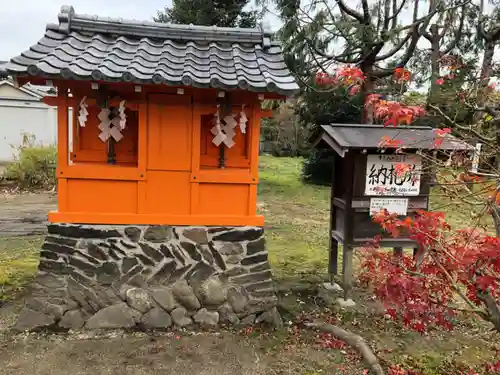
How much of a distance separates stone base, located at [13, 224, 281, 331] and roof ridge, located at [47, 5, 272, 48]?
216cm

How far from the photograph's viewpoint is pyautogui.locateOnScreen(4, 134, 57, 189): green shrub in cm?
1255

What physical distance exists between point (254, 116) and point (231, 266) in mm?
1610

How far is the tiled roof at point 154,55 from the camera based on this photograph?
11.8ft

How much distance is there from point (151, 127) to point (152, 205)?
809 mm

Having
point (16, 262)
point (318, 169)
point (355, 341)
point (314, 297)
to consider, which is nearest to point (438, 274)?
point (355, 341)

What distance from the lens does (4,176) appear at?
13070 mm

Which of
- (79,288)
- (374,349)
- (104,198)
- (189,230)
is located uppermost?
(104,198)

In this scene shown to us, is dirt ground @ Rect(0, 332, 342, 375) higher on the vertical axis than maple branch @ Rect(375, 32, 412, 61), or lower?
lower

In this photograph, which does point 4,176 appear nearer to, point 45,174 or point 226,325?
point 45,174

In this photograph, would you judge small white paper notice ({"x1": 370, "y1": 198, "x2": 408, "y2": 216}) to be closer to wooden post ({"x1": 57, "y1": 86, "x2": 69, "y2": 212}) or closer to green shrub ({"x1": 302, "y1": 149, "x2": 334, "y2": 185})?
wooden post ({"x1": 57, "y1": 86, "x2": 69, "y2": 212})

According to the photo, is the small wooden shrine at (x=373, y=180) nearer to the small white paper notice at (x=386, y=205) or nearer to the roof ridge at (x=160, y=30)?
the small white paper notice at (x=386, y=205)

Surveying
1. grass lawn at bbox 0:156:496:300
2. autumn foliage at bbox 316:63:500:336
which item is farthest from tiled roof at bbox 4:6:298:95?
grass lawn at bbox 0:156:496:300

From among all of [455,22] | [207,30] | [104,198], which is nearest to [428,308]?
[104,198]

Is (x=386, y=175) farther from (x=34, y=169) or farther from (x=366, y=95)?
(x=34, y=169)
